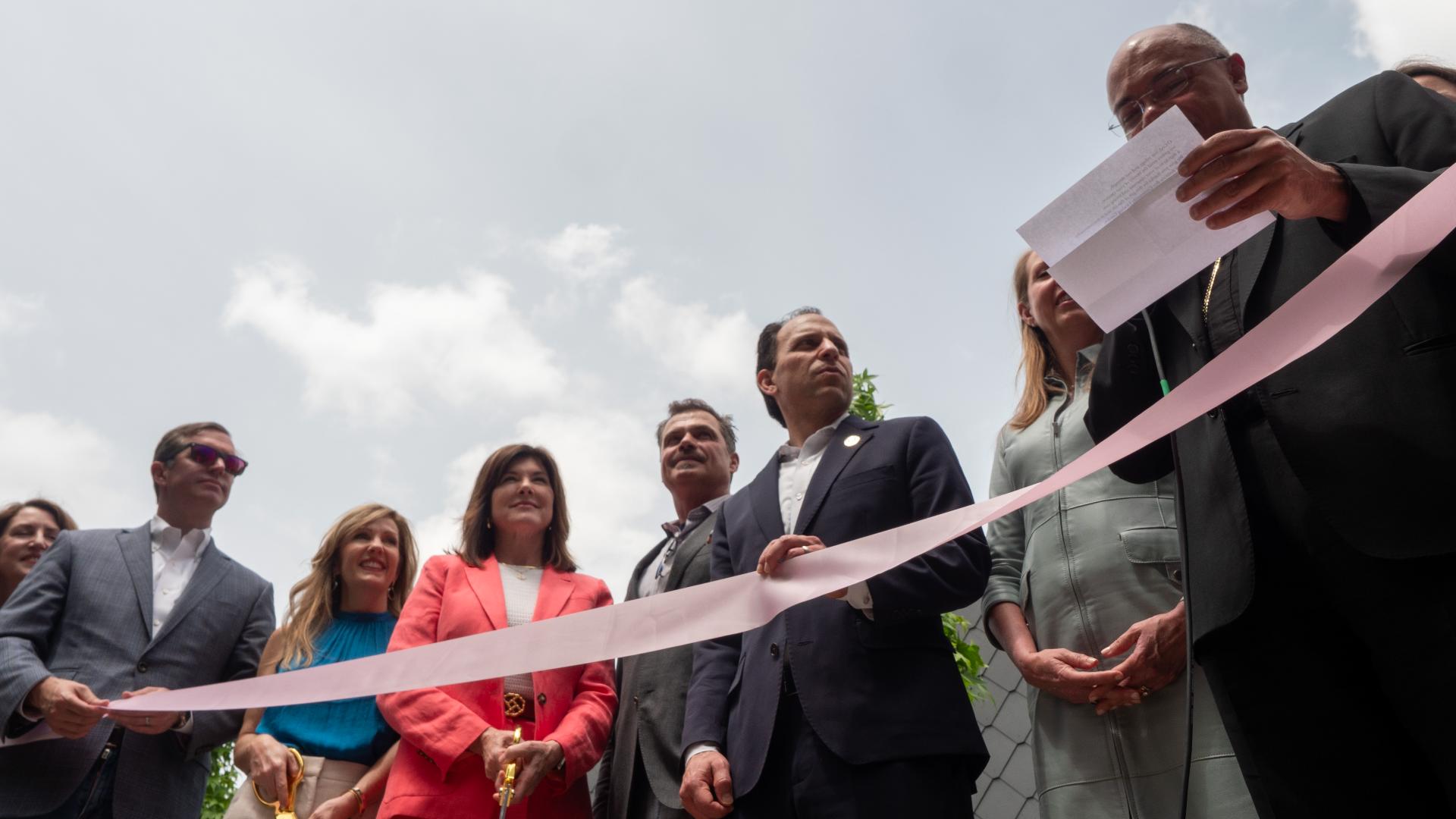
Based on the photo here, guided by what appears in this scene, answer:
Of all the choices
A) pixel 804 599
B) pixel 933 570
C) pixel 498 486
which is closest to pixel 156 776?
pixel 498 486

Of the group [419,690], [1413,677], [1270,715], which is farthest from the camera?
[419,690]

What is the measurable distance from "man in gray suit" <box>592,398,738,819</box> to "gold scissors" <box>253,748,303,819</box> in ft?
3.02

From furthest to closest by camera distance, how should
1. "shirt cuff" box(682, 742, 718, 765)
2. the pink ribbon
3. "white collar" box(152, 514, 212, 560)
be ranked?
1. "white collar" box(152, 514, 212, 560)
2. "shirt cuff" box(682, 742, 718, 765)
3. the pink ribbon

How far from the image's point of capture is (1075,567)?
7.82ft

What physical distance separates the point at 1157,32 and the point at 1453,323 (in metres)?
0.87

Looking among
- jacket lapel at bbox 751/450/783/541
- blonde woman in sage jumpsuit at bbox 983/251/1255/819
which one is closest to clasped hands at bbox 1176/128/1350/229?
blonde woman in sage jumpsuit at bbox 983/251/1255/819

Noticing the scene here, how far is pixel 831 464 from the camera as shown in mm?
2664

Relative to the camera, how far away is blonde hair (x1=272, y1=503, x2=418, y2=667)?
3.60 metres

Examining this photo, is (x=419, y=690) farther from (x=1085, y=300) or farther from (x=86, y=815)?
(x=1085, y=300)

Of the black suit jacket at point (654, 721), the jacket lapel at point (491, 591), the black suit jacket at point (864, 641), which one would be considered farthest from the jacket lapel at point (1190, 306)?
the jacket lapel at point (491, 591)

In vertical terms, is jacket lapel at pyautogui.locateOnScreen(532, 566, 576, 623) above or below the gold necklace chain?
above

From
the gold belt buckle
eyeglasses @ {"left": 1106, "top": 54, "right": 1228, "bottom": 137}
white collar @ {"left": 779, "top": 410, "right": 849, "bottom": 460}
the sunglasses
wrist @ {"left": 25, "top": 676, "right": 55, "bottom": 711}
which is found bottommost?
the gold belt buckle

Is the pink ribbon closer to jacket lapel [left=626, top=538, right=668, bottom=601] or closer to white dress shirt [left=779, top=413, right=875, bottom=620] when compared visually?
white dress shirt [left=779, top=413, right=875, bottom=620]

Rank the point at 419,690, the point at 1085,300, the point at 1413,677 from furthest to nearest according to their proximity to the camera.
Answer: the point at 419,690 → the point at 1085,300 → the point at 1413,677
